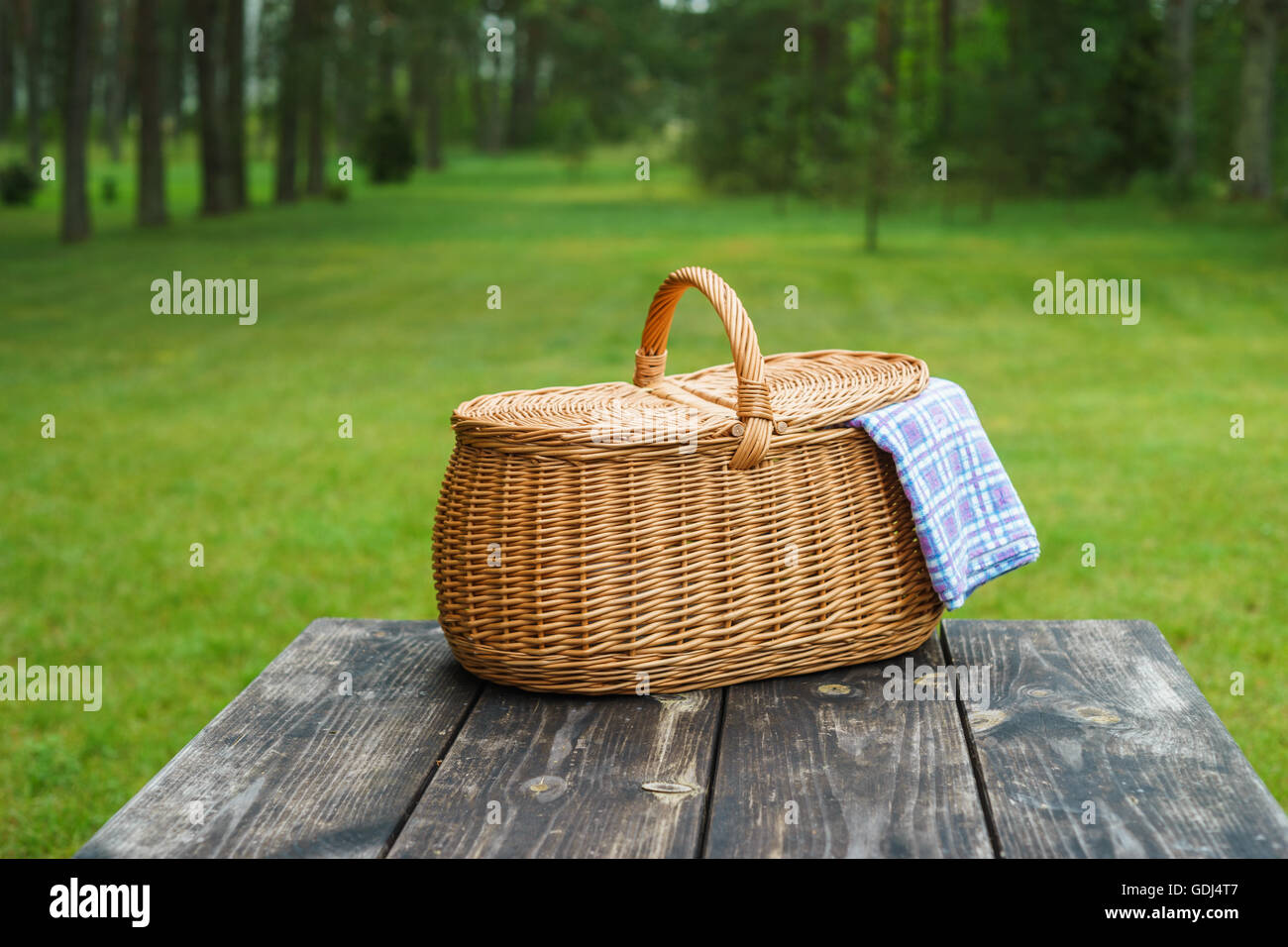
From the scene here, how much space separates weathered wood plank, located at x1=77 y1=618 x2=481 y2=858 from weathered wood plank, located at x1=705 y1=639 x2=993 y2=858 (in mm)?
434

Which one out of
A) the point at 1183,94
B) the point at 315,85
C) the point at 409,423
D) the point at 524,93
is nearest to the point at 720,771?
the point at 409,423

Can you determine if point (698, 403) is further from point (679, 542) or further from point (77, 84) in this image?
point (77, 84)

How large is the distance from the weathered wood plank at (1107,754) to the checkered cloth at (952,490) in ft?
0.58

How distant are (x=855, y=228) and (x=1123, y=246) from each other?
579 centimetres

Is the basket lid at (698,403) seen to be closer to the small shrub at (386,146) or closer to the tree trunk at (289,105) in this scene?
the tree trunk at (289,105)

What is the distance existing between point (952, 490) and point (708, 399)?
450 mm

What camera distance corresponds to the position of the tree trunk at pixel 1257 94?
854 inches

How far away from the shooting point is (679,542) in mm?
1923

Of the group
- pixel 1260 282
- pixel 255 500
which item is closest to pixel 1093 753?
pixel 255 500

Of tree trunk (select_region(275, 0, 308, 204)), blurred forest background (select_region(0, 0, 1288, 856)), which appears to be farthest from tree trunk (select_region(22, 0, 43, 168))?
tree trunk (select_region(275, 0, 308, 204))

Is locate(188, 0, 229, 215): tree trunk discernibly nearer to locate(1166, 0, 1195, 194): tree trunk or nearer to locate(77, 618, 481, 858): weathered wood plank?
locate(1166, 0, 1195, 194): tree trunk

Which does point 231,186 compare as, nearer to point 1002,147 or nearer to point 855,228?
point 855,228

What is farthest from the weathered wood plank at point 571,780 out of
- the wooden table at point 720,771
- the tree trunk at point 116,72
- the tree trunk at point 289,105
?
the tree trunk at point 116,72

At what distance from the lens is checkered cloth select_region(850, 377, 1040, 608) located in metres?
2.06
